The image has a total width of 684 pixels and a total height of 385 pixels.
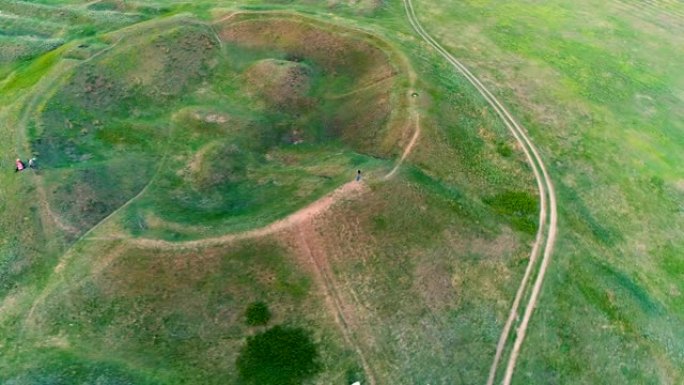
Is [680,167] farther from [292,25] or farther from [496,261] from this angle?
[292,25]

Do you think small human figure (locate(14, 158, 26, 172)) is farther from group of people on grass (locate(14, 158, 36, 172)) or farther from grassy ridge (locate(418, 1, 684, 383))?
grassy ridge (locate(418, 1, 684, 383))

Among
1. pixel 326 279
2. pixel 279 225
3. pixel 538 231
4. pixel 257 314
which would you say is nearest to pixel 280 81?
pixel 279 225

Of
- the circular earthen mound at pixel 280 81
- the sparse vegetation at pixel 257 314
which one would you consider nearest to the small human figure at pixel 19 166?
the circular earthen mound at pixel 280 81

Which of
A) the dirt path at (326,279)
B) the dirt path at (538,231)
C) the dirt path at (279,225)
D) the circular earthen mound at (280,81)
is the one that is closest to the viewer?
the dirt path at (326,279)

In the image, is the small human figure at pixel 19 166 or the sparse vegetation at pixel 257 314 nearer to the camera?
→ the sparse vegetation at pixel 257 314

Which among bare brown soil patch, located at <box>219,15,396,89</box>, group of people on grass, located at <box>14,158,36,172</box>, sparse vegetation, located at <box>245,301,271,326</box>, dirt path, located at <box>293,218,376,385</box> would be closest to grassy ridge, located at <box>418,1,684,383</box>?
dirt path, located at <box>293,218,376,385</box>

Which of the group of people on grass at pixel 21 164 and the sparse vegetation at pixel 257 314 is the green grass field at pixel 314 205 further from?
the group of people on grass at pixel 21 164

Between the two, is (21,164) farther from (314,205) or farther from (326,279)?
(326,279)
